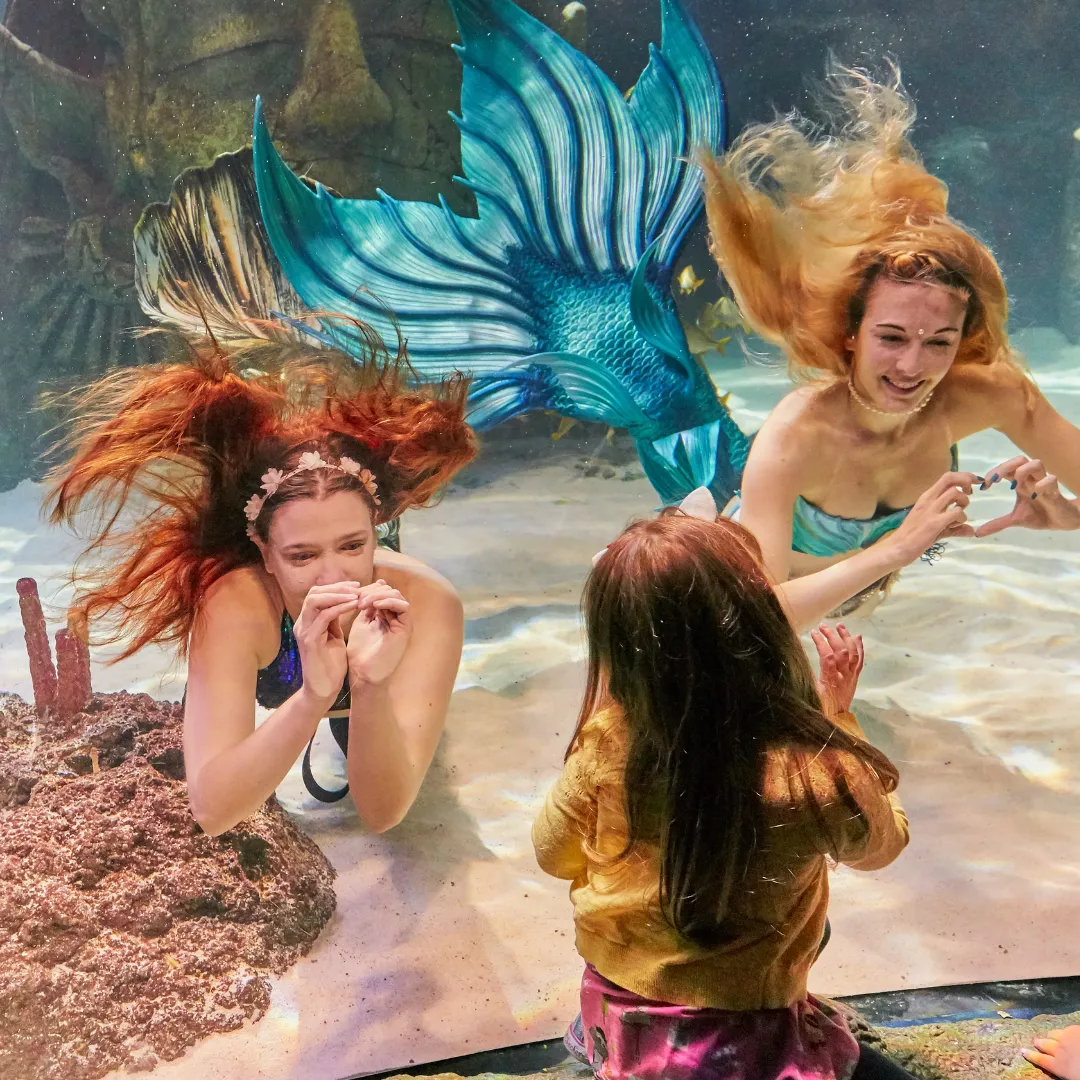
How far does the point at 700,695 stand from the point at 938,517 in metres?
0.88

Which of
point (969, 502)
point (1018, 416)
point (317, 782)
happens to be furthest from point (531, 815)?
point (1018, 416)

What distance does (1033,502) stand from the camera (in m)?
1.75

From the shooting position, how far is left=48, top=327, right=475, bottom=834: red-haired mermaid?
1345 mm

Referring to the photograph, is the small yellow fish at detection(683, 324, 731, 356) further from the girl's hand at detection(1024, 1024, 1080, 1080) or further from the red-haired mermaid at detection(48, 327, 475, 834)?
the girl's hand at detection(1024, 1024, 1080, 1080)

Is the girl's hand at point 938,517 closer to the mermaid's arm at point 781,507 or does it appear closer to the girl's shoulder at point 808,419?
the mermaid's arm at point 781,507

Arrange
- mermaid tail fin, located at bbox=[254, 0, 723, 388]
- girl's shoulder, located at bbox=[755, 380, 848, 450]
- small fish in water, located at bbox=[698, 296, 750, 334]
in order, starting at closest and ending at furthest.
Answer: mermaid tail fin, located at bbox=[254, 0, 723, 388]
girl's shoulder, located at bbox=[755, 380, 848, 450]
small fish in water, located at bbox=[698, 296, 750, 334]

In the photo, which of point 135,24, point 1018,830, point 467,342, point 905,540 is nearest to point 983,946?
point 1018,830

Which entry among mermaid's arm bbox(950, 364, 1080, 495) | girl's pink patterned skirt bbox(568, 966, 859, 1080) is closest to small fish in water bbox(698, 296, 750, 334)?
mermaid's arm bbox(950, 364, 1080, 495)

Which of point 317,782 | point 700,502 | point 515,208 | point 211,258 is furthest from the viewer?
point 700,502

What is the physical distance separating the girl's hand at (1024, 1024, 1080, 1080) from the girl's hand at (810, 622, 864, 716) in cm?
77

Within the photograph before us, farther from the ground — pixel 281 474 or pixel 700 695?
pixel 281 474

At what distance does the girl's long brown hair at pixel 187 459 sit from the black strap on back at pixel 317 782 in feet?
1.24

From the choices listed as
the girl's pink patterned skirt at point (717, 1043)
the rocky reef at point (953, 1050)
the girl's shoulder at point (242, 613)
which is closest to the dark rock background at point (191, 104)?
the girl's shoulder at point (242, 613)

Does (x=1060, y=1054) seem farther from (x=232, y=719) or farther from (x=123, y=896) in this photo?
(x=123, y=896)
